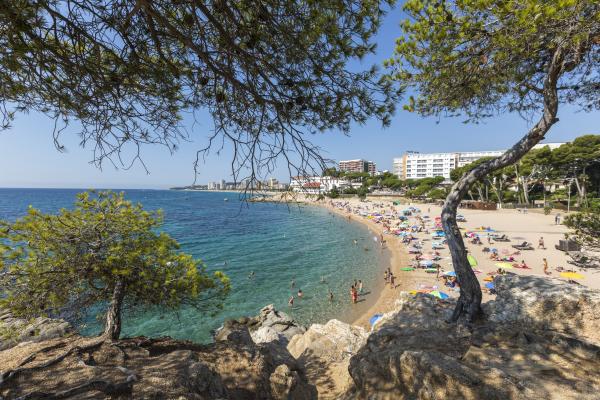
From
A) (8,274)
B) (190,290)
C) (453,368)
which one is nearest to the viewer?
(453,368)

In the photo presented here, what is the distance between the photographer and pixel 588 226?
10523mm

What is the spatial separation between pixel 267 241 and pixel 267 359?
1137 inches

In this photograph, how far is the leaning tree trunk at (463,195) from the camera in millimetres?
4432

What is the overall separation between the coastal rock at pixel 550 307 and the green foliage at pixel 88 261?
659cm

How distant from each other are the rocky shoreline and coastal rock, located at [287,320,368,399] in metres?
0.12

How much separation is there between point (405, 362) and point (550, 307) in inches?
141

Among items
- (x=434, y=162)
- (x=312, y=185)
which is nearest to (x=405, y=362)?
(x=312, y=185)

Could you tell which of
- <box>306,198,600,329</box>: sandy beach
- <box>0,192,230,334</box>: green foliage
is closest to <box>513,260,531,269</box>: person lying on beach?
<box>306,198,600,329</box>: sandy beach

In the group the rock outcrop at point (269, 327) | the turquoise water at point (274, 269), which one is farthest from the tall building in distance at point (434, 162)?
the rock outcrop at point (269, 327)

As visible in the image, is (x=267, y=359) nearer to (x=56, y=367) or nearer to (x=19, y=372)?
(x=56, y=367)

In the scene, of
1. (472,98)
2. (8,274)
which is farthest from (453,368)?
(8,274)

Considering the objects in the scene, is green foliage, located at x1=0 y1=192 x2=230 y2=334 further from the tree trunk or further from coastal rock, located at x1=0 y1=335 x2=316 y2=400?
coastal rock, located at x1=0 y1=335 x2=316 y2=400

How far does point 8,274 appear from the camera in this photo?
16.6 ft

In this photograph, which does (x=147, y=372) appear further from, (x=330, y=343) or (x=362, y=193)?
(x=362, y=193)
